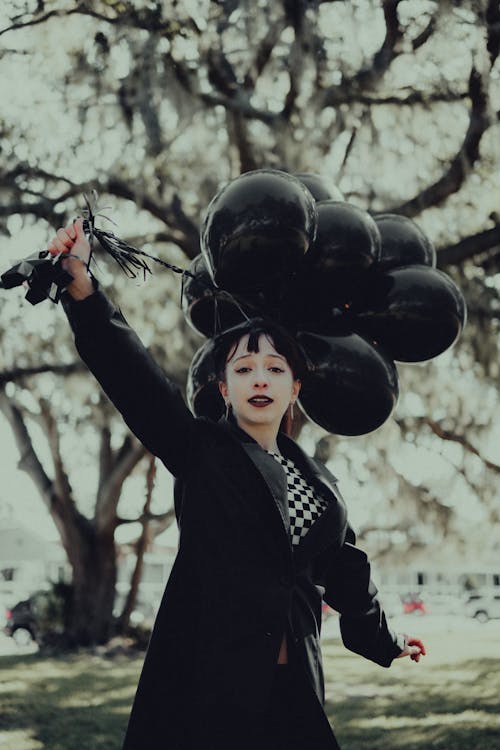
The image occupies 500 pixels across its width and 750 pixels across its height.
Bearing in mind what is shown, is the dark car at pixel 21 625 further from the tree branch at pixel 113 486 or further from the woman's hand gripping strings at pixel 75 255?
the woman's hand gripping strings at pixel 75 255

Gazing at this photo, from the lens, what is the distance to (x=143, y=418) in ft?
6.21

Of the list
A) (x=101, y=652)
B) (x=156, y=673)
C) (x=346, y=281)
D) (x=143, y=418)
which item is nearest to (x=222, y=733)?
(x=156, y=673)

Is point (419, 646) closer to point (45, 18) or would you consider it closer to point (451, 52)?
point (451, 52)

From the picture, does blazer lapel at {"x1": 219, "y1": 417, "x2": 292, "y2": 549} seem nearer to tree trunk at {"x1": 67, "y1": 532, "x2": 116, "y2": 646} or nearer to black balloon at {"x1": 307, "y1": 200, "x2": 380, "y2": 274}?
black balloon at {"x1": 307, "y1": 200, "x2": 380, "y2": 274}

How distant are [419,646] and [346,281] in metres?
1.12

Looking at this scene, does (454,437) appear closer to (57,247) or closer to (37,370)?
(37,370)

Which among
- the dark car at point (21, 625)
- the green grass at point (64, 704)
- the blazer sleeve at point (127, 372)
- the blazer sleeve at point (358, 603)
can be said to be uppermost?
the blazer sleeve at point (127, 372)

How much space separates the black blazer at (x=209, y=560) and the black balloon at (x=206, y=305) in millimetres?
645

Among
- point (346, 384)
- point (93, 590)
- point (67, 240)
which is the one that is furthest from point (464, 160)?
point (93, 590)

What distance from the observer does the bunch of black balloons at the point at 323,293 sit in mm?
2354

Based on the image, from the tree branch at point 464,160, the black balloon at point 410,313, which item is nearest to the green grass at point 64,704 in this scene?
the black balloon at point 410,313

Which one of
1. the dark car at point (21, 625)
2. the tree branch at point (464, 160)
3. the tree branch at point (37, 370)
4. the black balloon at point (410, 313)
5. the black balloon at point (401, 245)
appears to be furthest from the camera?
the dark car at point (21, 625)

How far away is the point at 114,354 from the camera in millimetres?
1829

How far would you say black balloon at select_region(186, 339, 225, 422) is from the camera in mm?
2566
